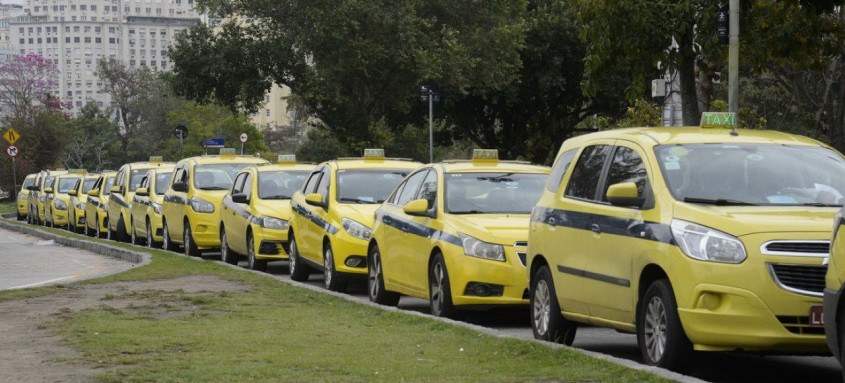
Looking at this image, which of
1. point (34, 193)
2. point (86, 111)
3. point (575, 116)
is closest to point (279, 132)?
point (86, 111)

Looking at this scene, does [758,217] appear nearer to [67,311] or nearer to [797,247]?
[797,247]

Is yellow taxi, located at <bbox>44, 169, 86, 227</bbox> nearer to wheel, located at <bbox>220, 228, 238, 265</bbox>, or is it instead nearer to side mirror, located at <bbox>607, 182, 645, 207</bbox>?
wheel, located at <bbox>220, 228, 238, 265</bbox>

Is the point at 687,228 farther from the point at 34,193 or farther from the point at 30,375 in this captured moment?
the point at 34,193

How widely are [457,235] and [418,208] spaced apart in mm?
744

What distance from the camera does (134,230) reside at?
1261 inches

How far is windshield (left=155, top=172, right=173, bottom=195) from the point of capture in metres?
30.5

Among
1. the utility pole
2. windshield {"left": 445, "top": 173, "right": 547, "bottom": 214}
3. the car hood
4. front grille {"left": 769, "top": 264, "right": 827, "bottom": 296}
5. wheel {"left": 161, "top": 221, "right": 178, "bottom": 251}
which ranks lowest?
wheel {"left": 161, "top": 221, "right": 178, "bottom": 251}

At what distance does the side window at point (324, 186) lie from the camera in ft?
63.8

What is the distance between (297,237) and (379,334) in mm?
8051

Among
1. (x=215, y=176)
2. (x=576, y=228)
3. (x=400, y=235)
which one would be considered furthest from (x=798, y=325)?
(x=215, y=176)

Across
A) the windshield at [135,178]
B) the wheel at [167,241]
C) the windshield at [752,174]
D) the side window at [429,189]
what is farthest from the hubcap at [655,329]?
the windshield at [135,178]

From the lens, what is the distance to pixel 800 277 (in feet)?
30.9

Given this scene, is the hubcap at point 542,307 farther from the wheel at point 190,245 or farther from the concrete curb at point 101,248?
the wheel at point 190,245

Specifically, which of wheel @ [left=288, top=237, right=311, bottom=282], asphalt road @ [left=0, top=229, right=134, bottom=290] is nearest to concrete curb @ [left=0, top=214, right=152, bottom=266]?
asphalt road @ [left=0, top=229, right=134, bottom=290]
